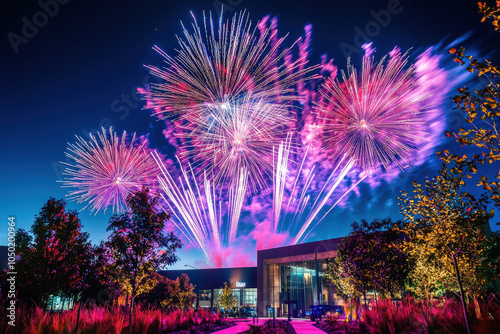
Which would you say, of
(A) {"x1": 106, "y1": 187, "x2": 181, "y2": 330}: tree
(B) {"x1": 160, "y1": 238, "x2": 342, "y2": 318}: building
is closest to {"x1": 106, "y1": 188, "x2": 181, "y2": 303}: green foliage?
(A) {"x1": 106, "y1": 187, "x2": 181, "y2": 330}: tree

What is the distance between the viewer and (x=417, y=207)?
11.6 metres

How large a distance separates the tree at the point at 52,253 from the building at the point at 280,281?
26333 millimetres

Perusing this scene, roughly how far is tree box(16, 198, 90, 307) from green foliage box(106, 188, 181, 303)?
9.42 meters

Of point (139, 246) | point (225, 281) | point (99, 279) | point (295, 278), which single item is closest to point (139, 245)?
point (139, 246)

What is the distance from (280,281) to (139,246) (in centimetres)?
3931

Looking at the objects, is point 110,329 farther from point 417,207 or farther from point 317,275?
point 317,275

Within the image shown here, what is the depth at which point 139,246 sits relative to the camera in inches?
540

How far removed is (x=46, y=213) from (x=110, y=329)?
16.7 m

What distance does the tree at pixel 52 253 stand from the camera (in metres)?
19.6

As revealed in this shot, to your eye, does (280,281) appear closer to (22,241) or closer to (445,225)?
(22,241)

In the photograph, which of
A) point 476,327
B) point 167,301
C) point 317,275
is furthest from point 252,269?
point 476,327

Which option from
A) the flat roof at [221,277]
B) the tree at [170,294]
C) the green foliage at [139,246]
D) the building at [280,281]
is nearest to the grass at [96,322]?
the green foliage at [139,246]

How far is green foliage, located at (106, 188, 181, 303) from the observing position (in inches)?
534

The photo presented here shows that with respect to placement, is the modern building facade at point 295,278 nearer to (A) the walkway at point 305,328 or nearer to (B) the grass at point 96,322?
(A) the walkway at point 305,328
